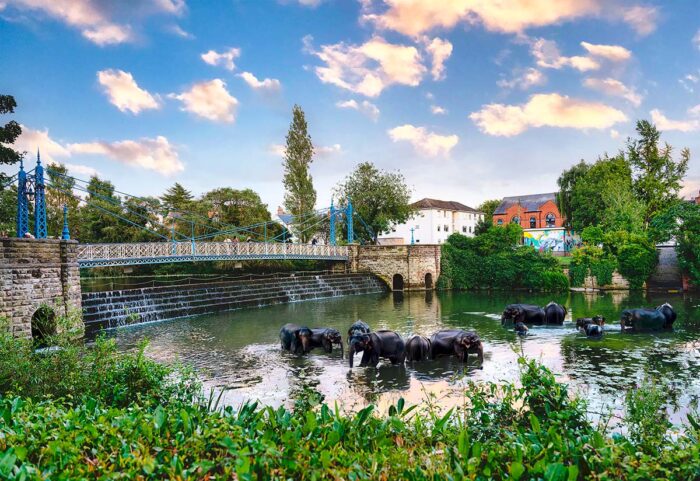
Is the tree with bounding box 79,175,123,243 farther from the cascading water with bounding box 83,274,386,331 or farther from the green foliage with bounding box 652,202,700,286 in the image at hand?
the green foliage with bounding box 652,202,700,286

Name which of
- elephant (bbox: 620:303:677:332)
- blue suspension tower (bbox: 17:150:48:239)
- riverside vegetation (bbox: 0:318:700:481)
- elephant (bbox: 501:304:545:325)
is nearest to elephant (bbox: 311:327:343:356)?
elephant (bbox: 501:304:545:325)

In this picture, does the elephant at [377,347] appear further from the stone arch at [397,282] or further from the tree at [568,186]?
the tree at [568,186]

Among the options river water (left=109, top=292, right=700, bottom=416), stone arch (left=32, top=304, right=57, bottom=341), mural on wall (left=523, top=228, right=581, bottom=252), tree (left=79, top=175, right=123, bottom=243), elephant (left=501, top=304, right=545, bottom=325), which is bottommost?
river water (left=109, top=292, right=700, bottom=416)

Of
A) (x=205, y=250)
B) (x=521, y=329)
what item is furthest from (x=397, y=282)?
(x=521, y=329)

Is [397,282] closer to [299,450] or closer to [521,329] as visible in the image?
[521,329]

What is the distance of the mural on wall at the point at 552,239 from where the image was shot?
6694cm

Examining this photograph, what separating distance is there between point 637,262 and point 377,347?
3277 centimetres

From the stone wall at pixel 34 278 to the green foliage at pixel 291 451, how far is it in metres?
12.8

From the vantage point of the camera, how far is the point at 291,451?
15.3ft

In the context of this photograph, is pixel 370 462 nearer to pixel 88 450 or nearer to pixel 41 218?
pixel 88 450

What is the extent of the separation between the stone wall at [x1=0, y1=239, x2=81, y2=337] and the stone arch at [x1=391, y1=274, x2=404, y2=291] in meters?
29.6

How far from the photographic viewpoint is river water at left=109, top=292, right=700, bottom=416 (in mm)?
11406

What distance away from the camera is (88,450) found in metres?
4.91

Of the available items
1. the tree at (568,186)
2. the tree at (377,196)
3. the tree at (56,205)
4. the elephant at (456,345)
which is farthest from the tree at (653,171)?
the tree at (56,205)
